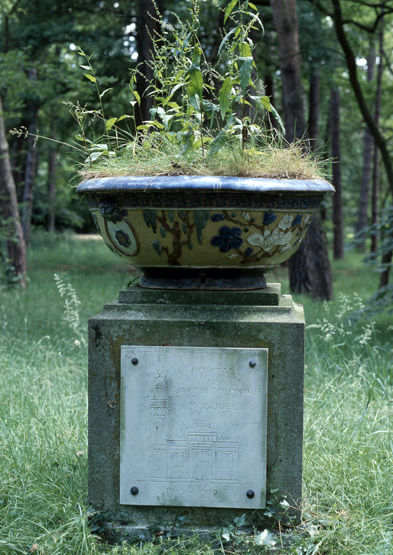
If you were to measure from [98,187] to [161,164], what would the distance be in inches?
9.7

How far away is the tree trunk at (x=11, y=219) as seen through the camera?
8859 millimetres

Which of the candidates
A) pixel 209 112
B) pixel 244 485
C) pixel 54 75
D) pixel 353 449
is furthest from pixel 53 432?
pixel 54 75

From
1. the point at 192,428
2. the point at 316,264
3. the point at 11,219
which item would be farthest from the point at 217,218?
the point at 11,219

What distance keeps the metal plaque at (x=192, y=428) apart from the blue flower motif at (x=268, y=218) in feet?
1.58

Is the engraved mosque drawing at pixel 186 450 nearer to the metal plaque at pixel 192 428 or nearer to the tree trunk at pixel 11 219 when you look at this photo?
the metal plaque at pixel 192 428

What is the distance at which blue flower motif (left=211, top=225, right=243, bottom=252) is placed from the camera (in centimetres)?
227

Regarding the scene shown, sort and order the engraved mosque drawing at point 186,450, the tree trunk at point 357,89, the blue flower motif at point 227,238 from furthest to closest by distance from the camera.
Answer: the tree trunk at point 357,89, the engraved mosque drawing at point 186,450, the blue flower motif at point 227,238

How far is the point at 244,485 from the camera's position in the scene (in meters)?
2.37

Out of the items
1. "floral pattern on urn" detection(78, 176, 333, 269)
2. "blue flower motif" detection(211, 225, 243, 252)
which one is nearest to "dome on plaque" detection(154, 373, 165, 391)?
"floral pattern on urn" detection(78, 176, 333, 269)

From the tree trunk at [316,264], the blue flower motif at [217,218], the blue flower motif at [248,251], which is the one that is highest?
the blue flower motif at [217,218]

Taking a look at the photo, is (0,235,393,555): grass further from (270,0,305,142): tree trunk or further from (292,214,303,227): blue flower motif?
(270,0,305,142): tree trunk

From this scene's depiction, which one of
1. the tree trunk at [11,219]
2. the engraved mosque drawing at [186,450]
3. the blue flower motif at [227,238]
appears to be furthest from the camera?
the tree trunk at [11,219]

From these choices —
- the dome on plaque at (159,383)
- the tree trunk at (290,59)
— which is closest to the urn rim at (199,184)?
the dome on plaque at (159,383)

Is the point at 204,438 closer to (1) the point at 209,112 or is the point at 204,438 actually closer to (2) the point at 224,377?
(2) the point at 224,377
